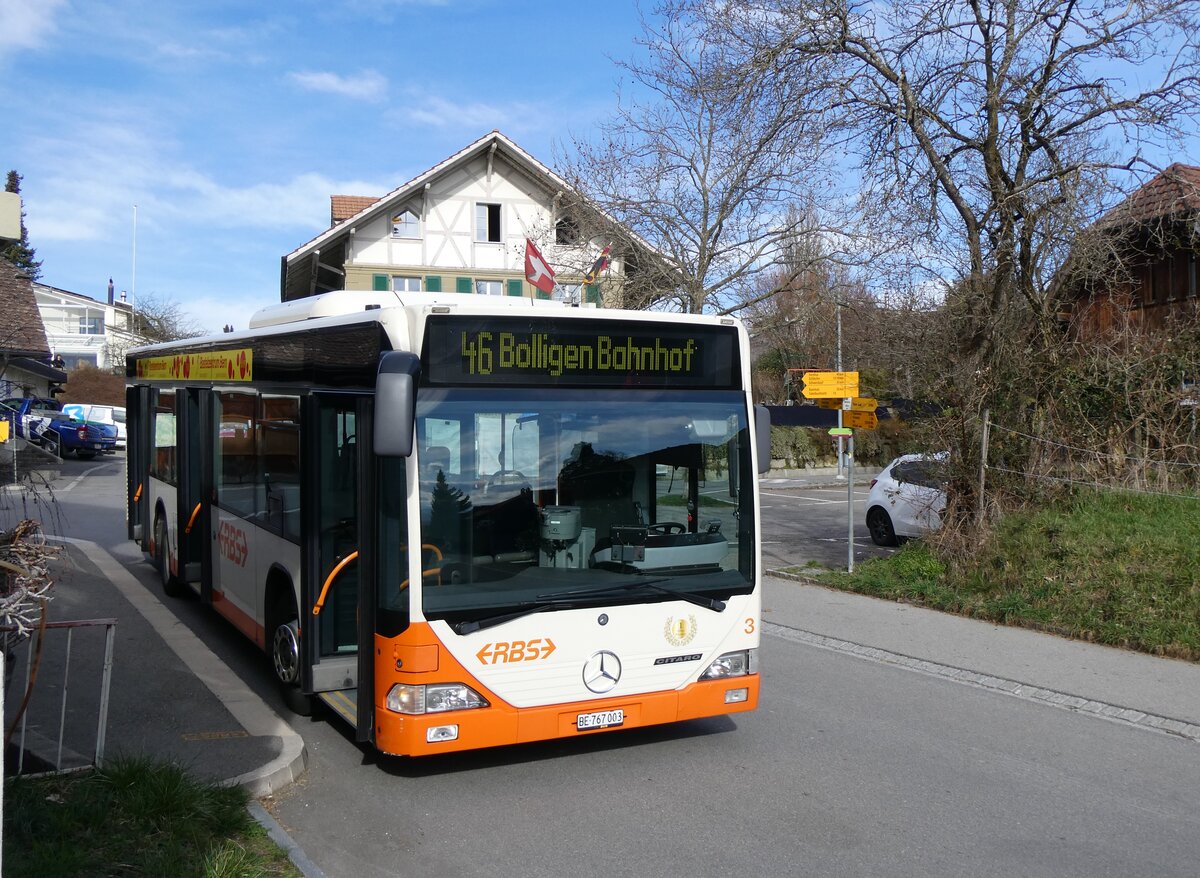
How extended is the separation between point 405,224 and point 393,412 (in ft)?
111

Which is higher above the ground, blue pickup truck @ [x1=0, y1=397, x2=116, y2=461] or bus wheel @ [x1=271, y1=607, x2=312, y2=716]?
blue pickup truck @ [x1=0, y1=397, x2=116, y2=461]

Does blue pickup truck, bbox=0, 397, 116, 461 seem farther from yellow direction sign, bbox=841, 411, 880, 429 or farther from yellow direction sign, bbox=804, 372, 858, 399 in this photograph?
yellow direction sign, bbox=841, 411, 880, 429

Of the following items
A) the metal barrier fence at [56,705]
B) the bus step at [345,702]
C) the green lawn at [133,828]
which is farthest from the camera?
the bus step at [345,702]

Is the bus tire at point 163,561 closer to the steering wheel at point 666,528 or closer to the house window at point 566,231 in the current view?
the steering wheel at point 666,528

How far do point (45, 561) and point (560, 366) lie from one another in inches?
109

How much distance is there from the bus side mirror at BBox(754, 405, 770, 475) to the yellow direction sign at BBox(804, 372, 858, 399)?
7142 mm

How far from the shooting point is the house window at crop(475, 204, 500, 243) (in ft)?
125

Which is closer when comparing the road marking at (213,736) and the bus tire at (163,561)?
the road marking at (213,736)

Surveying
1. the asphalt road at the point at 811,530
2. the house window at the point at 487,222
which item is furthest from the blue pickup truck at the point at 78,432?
the asphalt road at the point at 811,530

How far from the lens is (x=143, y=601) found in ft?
38.2

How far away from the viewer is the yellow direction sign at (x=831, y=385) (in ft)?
45.8

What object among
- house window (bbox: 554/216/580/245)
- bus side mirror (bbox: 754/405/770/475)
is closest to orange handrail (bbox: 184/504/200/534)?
bus side mirror (bbox: 754/405/770/475)

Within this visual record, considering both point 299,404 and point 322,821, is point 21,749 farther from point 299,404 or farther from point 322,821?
point 299,404

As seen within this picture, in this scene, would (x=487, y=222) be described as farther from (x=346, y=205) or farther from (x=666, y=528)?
(x=666, y=528)
